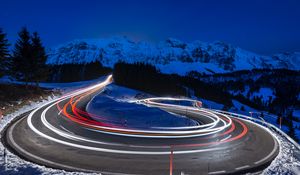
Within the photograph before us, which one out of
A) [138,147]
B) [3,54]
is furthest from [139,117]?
[3,54]

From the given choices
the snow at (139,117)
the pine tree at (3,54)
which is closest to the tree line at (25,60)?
the pine tree at (3,54)

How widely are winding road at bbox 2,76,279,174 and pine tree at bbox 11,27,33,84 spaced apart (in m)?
20.1

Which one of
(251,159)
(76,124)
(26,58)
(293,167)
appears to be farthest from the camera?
(26,58)

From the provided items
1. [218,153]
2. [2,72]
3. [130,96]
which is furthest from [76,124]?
[130,96]

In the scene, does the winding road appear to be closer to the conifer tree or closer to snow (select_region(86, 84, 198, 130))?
snow (select_region(86, 84, 198, 130))

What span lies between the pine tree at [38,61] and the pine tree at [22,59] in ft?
2.29

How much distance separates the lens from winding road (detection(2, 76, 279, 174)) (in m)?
13.4

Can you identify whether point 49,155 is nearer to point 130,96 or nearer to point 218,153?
point 218,153

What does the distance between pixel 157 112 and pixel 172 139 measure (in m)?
7.99

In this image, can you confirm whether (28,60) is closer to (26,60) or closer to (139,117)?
(26,60)

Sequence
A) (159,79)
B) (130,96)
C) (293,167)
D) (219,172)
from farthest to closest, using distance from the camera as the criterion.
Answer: (159,79) < (130,96) < (293,167) < (219,172)

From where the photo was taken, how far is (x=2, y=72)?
38438 mm

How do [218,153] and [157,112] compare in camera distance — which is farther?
[157,112]

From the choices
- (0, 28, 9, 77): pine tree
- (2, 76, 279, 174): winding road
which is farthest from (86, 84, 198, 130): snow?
(0, 28, 9, 77): pine tree
